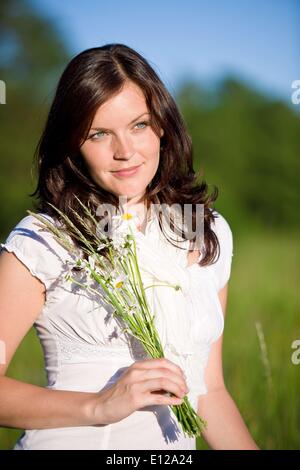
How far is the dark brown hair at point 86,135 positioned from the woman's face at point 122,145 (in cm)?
3

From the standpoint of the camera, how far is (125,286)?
6.37ft

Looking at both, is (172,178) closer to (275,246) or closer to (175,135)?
(175,135)

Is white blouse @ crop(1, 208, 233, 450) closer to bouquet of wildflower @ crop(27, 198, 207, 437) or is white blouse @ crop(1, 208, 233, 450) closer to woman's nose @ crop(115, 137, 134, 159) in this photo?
bouquet of wildflower @ crop(27, 198, 207, 437)

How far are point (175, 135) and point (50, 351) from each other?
89 centimetres

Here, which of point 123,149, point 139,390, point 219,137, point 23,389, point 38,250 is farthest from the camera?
point 219,137

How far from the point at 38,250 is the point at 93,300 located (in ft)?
0.73

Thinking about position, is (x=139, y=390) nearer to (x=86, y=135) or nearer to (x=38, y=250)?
(x=38, y=250)

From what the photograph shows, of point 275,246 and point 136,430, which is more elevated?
point 136,430

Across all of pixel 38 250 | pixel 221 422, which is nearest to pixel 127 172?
pixel 38 250

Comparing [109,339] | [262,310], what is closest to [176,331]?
[109,339]

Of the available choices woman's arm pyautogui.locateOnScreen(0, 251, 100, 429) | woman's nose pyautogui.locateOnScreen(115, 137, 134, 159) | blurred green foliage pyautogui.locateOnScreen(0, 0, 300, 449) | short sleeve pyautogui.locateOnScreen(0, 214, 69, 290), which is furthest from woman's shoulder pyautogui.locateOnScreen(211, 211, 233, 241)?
blurred green foliage pyautogui.locateOnScreen(0, 0, 300, 449)

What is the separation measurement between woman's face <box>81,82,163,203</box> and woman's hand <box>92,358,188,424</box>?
2.18 ft

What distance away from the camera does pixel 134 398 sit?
1.76 m

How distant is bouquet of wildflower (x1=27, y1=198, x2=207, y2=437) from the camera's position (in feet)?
6.14
